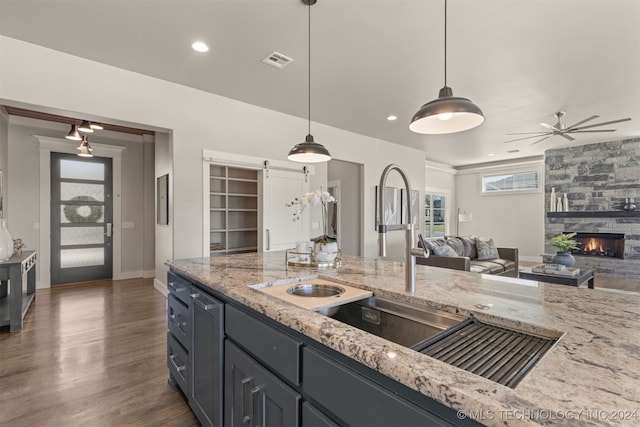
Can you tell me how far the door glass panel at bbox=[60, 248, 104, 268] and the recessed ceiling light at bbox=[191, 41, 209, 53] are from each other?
176 inches

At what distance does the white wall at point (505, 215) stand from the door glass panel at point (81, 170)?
9.53 meters

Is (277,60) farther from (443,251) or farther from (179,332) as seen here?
(443,251)

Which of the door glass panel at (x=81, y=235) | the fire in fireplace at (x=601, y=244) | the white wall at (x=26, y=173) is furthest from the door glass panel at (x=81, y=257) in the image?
the fire in fireplace at (x=601, y=244)

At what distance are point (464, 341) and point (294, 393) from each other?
0.58 metres

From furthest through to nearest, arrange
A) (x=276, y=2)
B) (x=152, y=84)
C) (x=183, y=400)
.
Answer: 1. (x=152, y=84)
2. (x=276, y=2)
3. (x=183, y=400)

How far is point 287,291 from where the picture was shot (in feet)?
5.01

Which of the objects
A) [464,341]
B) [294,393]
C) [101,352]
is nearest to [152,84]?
[101,352]

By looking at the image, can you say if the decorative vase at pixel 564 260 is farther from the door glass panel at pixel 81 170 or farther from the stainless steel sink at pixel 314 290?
the door glass panel at pixel 81 170

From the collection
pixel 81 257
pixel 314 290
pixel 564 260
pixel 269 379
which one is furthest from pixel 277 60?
pixel 81 257

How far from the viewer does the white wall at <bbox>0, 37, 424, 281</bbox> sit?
2824 millimetres

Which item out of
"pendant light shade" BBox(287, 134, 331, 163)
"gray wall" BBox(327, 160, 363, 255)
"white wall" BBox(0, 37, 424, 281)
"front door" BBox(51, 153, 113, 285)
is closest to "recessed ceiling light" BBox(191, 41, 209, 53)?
"white wall" BBox(0, 37, 424, 281)

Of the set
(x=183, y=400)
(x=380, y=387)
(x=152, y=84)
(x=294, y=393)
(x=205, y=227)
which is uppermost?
(x=152, y=84)

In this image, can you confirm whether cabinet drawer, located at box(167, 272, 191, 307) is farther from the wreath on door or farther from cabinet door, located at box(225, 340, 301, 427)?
the wreath on door

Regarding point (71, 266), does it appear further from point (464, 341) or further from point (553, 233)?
point (553, 233)
